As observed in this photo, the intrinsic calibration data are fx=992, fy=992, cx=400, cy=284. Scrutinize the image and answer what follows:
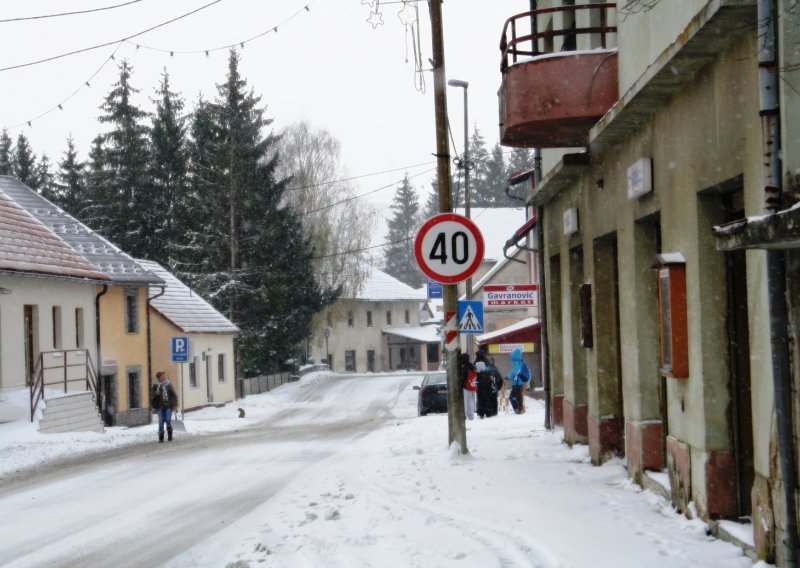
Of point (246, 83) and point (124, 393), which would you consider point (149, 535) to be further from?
point (246, 83)

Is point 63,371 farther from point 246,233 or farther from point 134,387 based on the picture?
point 246,233

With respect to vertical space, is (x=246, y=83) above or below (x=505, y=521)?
above

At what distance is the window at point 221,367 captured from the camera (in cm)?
4853

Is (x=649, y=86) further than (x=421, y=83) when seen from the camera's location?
No

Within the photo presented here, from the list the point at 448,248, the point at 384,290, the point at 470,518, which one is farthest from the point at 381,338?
the point at 470,518

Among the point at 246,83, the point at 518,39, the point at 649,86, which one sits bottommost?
the point at 649,86

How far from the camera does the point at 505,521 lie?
26.6ft

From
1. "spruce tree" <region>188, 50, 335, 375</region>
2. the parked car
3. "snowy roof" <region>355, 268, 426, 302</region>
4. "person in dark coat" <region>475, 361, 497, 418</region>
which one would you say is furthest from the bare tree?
"person in dark coat" <region>475, 361, 497, 418</region>

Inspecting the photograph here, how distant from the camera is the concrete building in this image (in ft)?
20.7

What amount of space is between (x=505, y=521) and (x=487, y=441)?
273 inches

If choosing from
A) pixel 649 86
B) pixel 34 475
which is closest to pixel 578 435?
pixel 649 86

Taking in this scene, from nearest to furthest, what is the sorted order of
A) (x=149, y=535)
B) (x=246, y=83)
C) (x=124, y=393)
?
(x=149, y=535), (x=124, y=393), (x=246, y=83)

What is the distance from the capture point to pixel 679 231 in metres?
8.52

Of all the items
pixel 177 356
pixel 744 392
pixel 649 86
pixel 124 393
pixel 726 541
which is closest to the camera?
pixel 726 541
